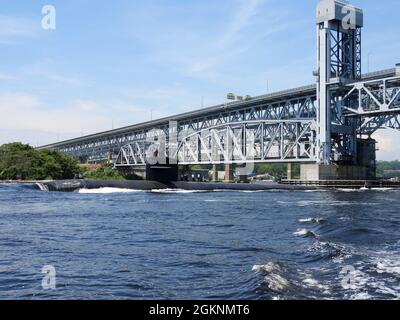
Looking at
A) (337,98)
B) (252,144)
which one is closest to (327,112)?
(337,98)

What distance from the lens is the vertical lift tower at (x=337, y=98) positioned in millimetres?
110750

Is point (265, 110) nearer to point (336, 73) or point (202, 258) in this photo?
point (336, 73)

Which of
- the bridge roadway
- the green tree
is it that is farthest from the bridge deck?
the green tree

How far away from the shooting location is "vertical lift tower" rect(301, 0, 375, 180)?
363 ft

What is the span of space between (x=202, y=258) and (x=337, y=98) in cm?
10221

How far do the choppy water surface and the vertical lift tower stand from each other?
73829 mm

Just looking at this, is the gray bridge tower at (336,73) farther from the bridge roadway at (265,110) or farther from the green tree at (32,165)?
the green tree at (32,165)

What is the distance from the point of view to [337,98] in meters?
118

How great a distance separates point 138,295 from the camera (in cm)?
1573

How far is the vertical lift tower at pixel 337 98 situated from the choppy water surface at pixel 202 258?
73.8 m

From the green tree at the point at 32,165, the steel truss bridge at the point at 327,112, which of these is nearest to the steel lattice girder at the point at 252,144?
the steel truss bridge at the point at 327,112
